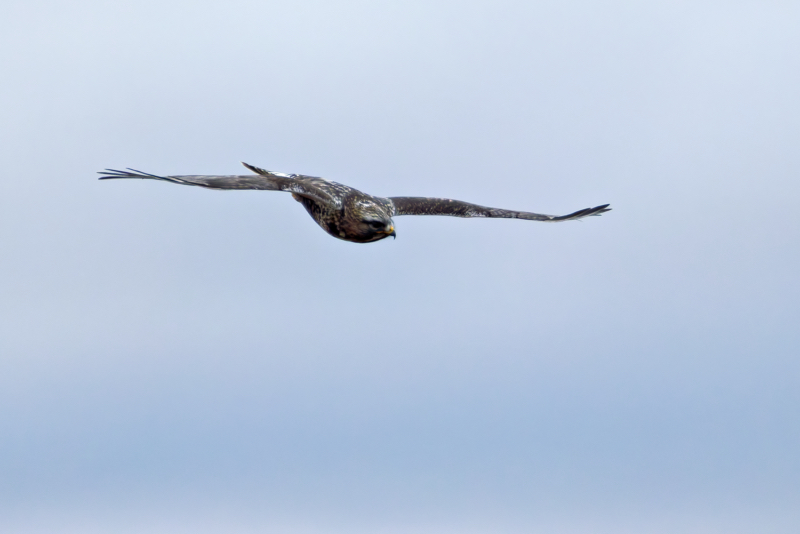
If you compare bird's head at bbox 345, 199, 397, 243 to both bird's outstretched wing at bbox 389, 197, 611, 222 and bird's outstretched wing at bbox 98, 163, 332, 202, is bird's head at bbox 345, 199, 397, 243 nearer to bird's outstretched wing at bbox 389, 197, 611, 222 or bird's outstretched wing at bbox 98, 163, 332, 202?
bird's outstretched wing at bbox 98, 163, 332, 202

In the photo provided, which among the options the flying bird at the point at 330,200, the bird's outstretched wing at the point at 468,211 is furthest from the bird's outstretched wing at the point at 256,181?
the bird's outstretched wing at the point at 468,211

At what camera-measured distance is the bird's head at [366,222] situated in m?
29.0

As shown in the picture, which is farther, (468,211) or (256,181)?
(468,211)

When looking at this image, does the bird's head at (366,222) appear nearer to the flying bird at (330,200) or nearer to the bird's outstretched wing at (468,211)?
the flying bird at (330,200)

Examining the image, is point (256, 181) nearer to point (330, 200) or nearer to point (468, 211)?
point (330, 200)

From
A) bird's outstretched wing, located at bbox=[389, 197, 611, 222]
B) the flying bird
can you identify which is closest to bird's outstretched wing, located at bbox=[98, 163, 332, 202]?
the flying bird

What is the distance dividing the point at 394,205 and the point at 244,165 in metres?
5.20

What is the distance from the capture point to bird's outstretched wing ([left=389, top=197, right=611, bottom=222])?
34500mm

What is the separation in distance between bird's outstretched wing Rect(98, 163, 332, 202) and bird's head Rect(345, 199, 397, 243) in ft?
2.93

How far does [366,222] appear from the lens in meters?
29.0

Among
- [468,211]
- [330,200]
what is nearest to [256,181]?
[330,200]

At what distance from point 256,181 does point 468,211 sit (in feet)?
30.7

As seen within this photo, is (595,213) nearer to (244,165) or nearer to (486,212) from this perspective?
(486,212)

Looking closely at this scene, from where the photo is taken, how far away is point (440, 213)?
35.0m
